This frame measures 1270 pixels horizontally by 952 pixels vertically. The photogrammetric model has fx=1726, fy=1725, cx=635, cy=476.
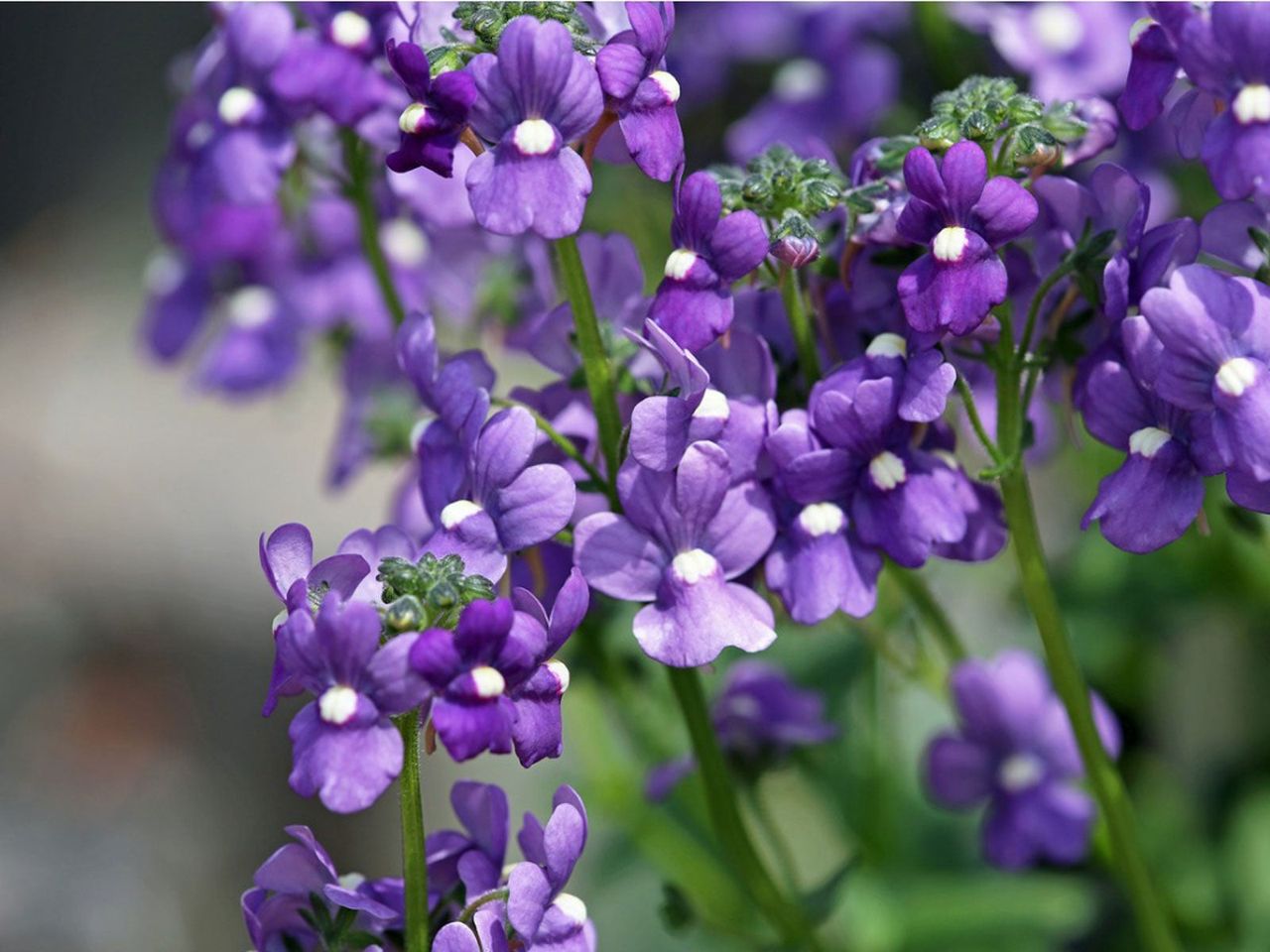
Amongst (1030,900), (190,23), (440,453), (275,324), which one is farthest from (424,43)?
(190,23)

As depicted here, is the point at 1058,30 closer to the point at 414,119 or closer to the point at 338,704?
the point at 414,119

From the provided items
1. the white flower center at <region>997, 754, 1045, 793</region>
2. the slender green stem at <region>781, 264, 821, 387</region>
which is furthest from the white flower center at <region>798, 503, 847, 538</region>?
the white flower center at <region>997, 754, 1045, 793</region>

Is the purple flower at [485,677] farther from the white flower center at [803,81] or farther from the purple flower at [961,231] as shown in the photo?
the white flower center at [803,81]

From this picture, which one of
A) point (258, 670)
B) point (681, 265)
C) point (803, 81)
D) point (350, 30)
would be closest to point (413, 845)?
point (681, 265)

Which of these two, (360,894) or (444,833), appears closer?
(360,894)

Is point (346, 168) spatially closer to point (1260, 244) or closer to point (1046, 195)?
point (1046, 195)

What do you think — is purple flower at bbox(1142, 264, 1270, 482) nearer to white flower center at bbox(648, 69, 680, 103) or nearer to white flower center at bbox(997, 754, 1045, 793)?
white flower center at bbox(648, 69, 680, 103)
